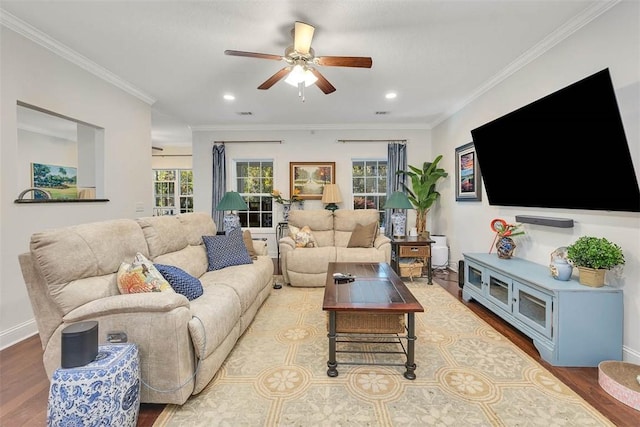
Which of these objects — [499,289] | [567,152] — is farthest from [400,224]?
[567,152]

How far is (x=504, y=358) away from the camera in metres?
2.18

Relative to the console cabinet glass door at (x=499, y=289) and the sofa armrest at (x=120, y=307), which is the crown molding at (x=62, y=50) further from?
the console cabinet glass door at (x=499, y=289)

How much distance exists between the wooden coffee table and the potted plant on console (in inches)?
49.2

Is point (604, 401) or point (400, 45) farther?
point (400, 45)

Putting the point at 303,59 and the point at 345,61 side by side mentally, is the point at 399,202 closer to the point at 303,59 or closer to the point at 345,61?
the point at 345,61

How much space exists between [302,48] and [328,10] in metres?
0.34

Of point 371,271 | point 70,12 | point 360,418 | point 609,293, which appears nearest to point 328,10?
point 70,12

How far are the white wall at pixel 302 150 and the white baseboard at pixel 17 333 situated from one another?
11.4 feet

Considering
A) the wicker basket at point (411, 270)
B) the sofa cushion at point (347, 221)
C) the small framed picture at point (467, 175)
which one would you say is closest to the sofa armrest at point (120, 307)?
the sofa cushion at point (347, 221)

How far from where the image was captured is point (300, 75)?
268 centimetres

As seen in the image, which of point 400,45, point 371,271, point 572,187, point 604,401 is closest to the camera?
point 604,401

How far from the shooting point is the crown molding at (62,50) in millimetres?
2383

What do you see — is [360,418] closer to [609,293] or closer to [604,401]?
[604,401]

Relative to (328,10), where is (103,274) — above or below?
below
